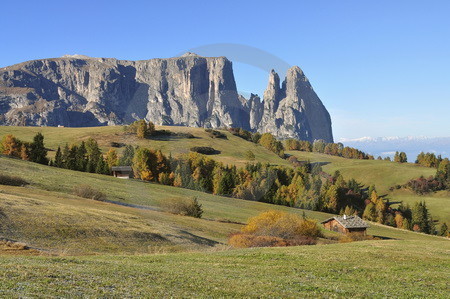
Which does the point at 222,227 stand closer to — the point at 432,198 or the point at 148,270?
the point at 148,270

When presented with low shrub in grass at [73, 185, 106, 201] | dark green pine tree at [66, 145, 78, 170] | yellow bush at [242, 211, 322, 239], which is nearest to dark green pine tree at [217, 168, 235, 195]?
dark green pine tree at [66, 145, 78, 170]

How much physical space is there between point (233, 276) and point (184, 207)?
53497mm

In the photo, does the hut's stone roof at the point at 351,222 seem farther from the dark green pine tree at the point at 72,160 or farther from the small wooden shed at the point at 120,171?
the dark green pine tree at the point at 72,160

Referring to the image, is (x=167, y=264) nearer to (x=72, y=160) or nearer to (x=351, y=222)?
(x=351, y=222)

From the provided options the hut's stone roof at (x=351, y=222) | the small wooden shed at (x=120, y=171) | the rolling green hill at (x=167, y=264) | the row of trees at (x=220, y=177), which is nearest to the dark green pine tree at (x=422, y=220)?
the row of trees at (x=220, y=177)

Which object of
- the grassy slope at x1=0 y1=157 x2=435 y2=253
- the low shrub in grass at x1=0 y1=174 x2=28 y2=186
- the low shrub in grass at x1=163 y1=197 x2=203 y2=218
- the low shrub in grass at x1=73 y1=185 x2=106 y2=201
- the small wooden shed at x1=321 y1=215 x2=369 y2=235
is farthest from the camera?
the small wooden shed at x1=321 y1=215 x2=369 y2=235

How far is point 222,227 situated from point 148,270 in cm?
4550

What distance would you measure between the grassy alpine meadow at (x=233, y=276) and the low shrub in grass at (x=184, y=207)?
42545mm

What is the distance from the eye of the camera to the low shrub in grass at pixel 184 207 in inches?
2916

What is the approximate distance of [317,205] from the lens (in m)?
136

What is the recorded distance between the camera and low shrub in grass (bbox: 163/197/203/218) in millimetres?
74062

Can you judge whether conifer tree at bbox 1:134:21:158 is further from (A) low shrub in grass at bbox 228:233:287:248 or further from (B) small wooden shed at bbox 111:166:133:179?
(A) low shrub in grass at bbox 228:233:287:248

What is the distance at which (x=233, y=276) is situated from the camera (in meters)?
21.9

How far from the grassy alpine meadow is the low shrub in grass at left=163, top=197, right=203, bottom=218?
42.5 m
